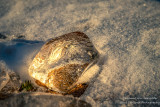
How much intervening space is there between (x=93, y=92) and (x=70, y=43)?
108 centimetres

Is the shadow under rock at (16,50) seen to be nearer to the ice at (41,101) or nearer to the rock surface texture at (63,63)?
the rock surface texture at (63,63)

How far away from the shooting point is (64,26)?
116 inches

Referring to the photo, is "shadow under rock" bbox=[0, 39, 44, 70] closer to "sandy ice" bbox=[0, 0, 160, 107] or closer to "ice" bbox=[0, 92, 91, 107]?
"sandy ice" bbox=[0, 0, 160, 107]

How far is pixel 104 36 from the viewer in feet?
8.83

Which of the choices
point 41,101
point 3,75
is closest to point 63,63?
point 41,101

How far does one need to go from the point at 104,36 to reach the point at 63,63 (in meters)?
1.26

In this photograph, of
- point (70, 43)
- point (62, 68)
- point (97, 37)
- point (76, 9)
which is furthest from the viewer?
point (76, 9)

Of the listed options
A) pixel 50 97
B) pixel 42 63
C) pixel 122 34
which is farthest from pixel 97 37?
pixel 50 97

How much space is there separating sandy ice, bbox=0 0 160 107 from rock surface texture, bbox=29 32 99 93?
223 millimetres

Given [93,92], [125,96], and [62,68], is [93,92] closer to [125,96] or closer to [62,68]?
[125,96]

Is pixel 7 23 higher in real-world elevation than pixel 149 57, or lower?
higher

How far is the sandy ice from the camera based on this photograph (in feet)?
6.50

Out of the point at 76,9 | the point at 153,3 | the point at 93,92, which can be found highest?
the point at 76,9

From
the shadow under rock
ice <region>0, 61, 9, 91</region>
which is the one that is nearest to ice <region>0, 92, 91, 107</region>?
ice <region>0, 61, 9, 91</region>
